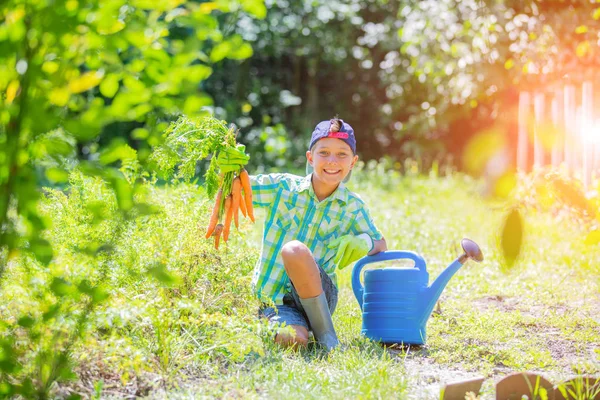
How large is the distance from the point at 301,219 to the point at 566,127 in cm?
426

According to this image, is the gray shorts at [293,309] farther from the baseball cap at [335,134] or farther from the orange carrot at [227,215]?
the baseball cap at [335,134]

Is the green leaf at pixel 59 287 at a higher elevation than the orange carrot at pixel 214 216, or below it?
below

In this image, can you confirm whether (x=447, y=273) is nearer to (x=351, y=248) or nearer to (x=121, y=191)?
(x=351, y=248)

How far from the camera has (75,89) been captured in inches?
61.9

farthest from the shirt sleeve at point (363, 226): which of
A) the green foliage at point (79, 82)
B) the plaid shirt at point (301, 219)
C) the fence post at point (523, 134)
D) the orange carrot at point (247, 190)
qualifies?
the fence post at point (523, 134)

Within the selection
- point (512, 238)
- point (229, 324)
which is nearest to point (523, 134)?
point (229, 324)

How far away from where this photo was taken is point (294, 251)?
115 inches

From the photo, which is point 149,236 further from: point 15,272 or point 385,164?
point 385,164

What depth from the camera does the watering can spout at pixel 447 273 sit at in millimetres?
2947

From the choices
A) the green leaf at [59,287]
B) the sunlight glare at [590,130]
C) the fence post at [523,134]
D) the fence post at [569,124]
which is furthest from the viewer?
the fence post at [523,134]

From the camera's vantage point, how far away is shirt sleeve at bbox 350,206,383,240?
3.20m

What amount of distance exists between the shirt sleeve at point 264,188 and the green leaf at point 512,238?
6.70 ft

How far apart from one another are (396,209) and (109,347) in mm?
4840

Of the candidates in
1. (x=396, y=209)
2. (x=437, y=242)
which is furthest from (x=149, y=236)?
(x=396, y=209)
